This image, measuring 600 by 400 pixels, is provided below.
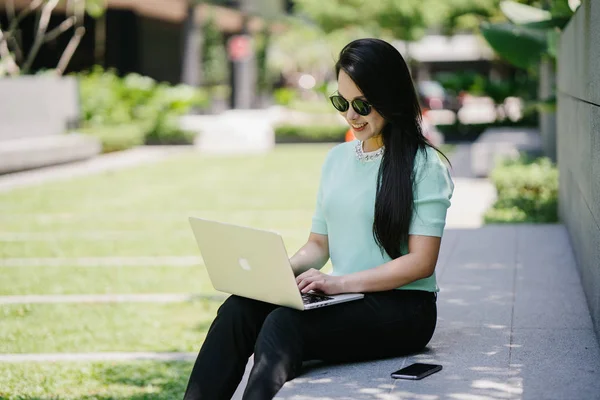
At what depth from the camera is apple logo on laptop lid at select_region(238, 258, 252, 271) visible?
371cm

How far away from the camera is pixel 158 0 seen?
100ft

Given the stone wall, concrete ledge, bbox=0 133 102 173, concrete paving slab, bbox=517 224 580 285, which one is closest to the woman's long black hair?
the stone wall

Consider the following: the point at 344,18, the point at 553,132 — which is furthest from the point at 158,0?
the point at 553,132

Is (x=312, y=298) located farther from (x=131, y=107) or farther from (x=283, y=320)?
(x=131, y=107)

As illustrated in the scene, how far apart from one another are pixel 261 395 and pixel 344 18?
34.1 metres

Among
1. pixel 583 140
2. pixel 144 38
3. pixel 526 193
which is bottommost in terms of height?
pixel 526 193

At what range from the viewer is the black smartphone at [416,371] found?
3.64m

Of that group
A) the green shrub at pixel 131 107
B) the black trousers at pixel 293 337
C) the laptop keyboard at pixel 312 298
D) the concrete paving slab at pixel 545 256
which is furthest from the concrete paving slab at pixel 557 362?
the green shrub at pixel 131 107

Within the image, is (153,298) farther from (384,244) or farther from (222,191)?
(222,191)

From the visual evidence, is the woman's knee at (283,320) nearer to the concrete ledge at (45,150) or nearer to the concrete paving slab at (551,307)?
the concrete paving slab at (551,307)

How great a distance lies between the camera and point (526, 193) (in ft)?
38.5

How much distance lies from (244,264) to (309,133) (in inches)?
944

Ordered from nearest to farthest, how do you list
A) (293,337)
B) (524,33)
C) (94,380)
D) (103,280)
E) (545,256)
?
(293,337) < (94,380) < (545,256) < (103,280) < (524,33)

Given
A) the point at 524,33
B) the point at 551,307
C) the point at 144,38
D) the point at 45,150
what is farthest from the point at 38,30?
the point at 551,307
